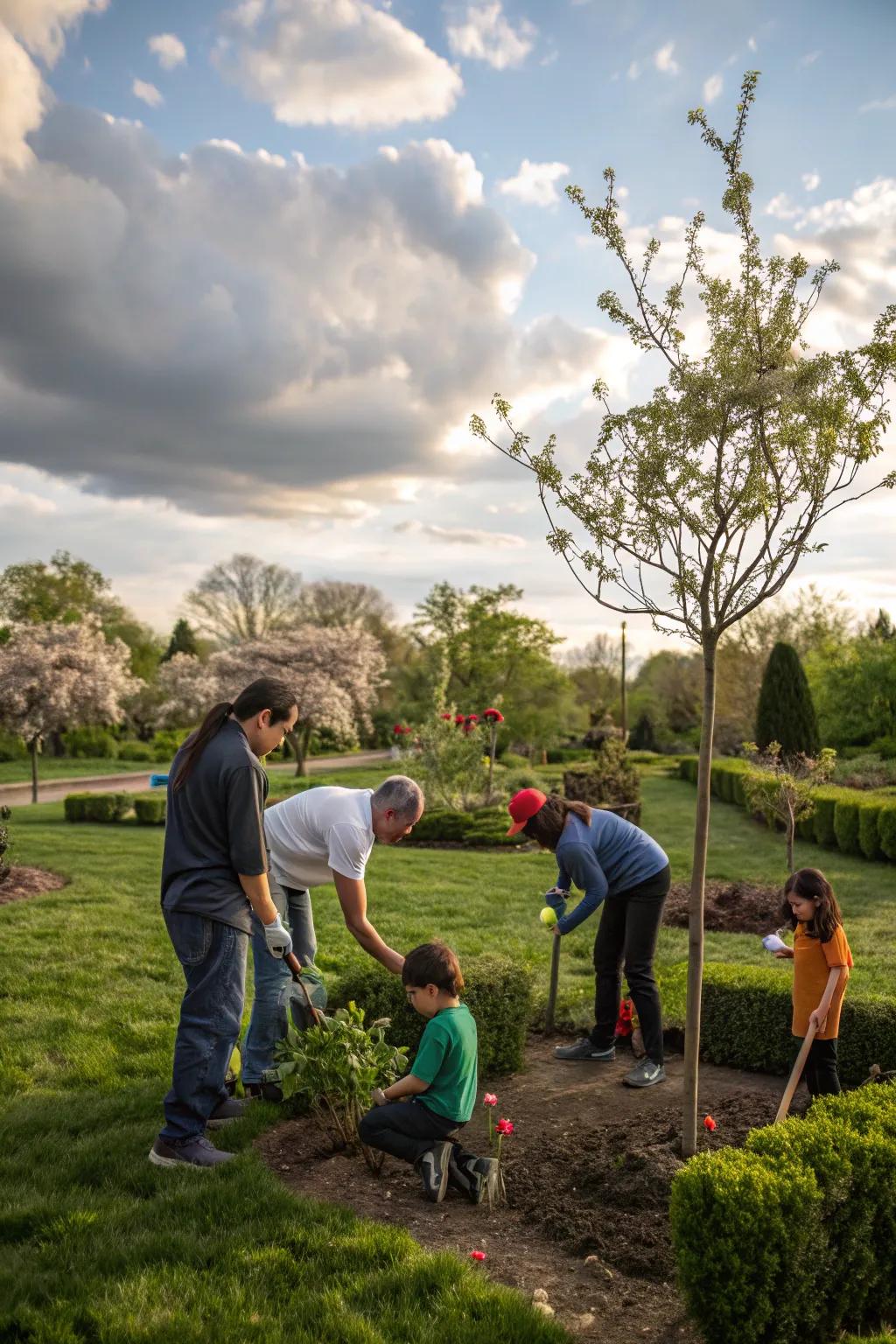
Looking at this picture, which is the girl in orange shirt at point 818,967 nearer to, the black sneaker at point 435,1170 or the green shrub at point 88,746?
the black sneaker at point 435,1170

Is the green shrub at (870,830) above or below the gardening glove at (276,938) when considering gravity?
below

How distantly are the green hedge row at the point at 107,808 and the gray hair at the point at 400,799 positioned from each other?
13231 mm

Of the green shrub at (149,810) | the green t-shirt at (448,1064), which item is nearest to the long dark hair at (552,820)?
the green t-shirt at (448,1064)

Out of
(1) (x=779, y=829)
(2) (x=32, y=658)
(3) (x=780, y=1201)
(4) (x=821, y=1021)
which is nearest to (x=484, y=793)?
(1) (x=779, y=829)

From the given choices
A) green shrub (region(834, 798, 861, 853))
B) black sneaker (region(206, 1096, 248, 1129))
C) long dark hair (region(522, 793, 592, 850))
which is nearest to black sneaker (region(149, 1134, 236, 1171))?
black sneaker (region(206, 1096, 248, 1129))

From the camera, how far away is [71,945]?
23.7 ft

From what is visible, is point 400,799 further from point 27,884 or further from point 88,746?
point 88,746

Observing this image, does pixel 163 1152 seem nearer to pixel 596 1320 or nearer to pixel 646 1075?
pixel 596 1320

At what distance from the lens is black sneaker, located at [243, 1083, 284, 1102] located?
4340 millimetres

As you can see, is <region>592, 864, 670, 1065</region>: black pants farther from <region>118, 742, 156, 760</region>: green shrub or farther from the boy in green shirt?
<region>118, 742, 156, 760</region>: green shrub

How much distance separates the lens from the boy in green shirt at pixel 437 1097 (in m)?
3.55

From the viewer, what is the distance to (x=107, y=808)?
650 inches

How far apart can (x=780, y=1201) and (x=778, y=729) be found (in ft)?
63.0

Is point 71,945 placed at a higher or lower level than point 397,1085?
lower
